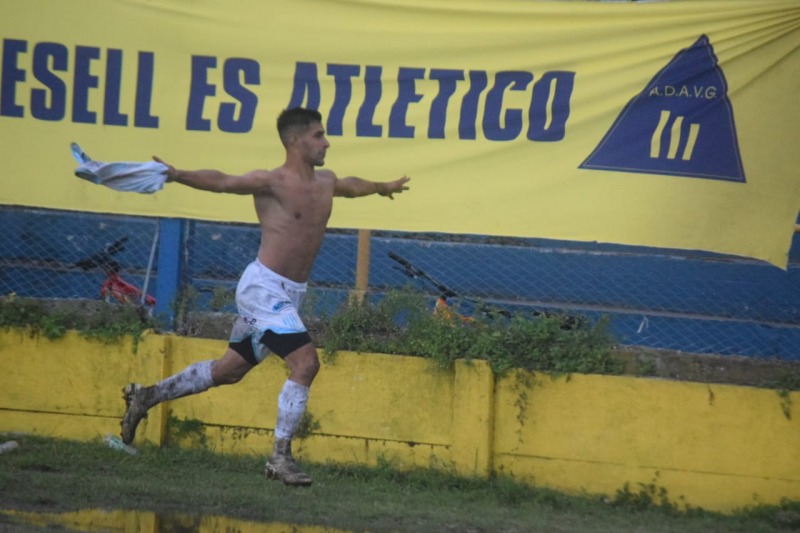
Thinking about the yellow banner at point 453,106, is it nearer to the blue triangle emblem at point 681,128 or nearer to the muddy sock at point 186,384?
the blue triangle emblem at point 681,128

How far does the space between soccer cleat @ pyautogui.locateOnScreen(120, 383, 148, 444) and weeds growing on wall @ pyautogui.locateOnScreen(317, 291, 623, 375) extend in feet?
3.88

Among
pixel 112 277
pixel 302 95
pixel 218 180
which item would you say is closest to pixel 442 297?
pixel 302 95

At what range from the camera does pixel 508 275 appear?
28.3ft

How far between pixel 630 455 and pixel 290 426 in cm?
205

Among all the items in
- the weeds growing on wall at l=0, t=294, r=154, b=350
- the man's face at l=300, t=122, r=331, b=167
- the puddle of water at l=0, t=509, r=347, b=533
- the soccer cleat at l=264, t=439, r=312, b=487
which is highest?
the man's face at l=300, t=122, r=331, b=167

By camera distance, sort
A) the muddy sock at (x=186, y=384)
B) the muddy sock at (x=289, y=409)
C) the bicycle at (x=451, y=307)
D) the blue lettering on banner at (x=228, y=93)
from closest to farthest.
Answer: the muddy sock at (x=289, y=409)
the muddy sock at (x=186, y=384)
the bicycle at (x=451, y=307)
the blue lettering on banner at (x=228, y=93)

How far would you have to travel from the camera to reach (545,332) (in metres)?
7.20

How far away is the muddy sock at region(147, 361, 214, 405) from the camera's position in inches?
263

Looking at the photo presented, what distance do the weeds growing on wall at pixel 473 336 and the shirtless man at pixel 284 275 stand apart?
0.98m

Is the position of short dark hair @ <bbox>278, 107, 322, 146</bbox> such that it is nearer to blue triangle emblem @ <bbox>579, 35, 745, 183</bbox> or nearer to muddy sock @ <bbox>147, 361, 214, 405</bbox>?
muddy sock @ <bbox>147, 361, 214, 405</bbox>

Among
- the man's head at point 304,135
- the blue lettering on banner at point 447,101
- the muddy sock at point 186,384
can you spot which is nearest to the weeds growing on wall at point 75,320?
the muddy sock at point 186,384

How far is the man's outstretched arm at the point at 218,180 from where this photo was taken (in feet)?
19.9

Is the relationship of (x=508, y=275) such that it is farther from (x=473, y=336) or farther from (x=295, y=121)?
(x=295, y=121)

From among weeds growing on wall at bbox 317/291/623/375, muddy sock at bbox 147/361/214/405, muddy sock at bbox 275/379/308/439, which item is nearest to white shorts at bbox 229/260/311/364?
muddy sock at bbox 275/379/308/439
